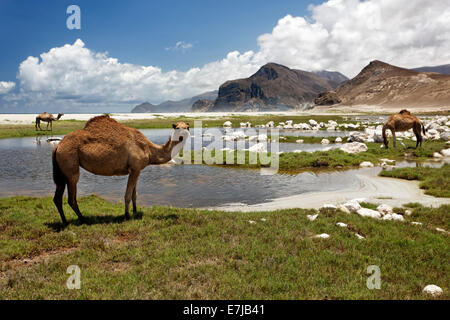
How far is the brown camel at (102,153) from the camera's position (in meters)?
8.90

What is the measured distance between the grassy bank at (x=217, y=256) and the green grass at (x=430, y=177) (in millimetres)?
4435

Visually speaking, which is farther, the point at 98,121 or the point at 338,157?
the point at 338,157

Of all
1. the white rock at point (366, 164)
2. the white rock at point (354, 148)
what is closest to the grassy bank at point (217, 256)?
the white rock at point (366, 164)

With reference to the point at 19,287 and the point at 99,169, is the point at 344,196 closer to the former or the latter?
the point at 99,169

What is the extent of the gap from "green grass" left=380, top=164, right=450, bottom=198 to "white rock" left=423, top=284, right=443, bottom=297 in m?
10.1

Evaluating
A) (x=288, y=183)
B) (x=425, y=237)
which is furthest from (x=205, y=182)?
(x=425, y=237)

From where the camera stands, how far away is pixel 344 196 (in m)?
14.3

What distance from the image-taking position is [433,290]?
18.2ft

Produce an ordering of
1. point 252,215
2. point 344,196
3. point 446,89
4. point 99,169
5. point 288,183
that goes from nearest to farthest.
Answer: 1. point 99,169
2. point 252,215
3. point 344,196
4. point 288,183
5. point 446,89

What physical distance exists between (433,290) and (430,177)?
1389cm

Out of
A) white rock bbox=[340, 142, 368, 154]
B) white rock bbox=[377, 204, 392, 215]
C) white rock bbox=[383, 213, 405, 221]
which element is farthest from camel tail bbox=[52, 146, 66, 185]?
white rock bbox=[340, 142, 368, 154]

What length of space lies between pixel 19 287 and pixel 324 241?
24.4 feet

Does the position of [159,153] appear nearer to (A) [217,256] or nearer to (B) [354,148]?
(A) [217,256]

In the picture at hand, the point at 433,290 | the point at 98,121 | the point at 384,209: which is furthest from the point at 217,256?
the point at 384,209
